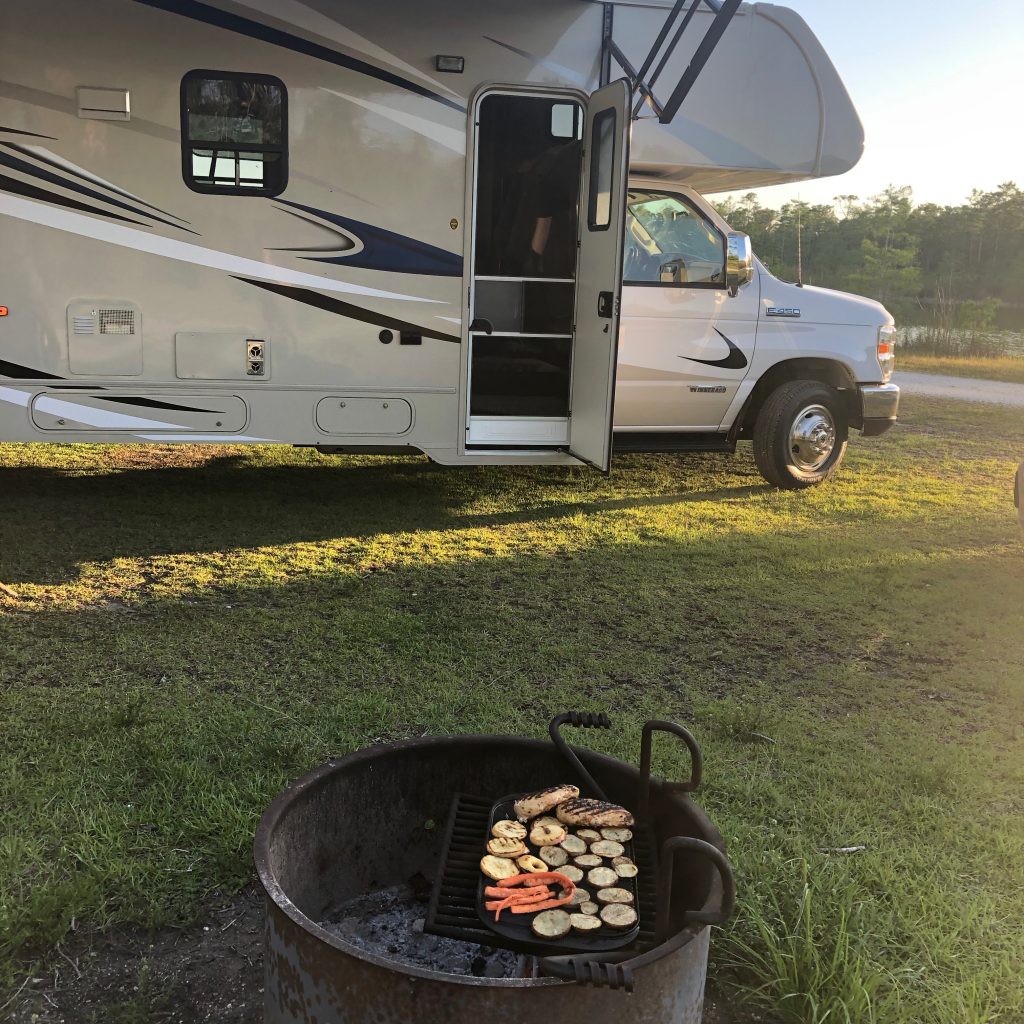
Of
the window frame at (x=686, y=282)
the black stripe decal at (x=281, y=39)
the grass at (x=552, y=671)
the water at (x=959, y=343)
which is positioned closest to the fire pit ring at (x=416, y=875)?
the grass at (x=552, y=671)

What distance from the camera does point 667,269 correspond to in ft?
21.1

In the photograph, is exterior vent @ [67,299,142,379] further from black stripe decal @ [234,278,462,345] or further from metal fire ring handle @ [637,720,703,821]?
metal fire ring handle @ [637,720,703,821]

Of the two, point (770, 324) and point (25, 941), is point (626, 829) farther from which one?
point (770, 324)

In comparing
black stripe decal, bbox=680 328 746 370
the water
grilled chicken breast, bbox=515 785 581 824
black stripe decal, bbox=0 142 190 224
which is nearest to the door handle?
black stripe decal, bbox=680 328 746 370

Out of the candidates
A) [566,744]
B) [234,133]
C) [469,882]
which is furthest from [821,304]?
[469,882]

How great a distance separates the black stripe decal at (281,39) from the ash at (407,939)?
4.42 metres

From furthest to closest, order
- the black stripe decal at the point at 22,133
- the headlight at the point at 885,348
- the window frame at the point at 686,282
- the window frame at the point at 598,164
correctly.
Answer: the headlight at the point at 885,348
the window frame at the point at 686,282
the window frame at the point at 598,164
the black stripe decal at the point at 22,133

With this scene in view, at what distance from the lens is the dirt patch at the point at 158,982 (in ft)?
6.81

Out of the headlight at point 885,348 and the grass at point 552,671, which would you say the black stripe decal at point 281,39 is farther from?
the headlight at point 885,348

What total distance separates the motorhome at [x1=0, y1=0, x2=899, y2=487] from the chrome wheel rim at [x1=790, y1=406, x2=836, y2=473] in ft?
4.45

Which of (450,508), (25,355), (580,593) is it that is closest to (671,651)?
(580,593)

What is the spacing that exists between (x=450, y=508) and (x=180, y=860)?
13.3 feet

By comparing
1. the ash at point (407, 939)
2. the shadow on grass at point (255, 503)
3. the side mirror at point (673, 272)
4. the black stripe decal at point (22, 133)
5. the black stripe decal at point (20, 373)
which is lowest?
the ash at point (407, 939)

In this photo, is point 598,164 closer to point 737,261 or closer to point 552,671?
point 737,261
